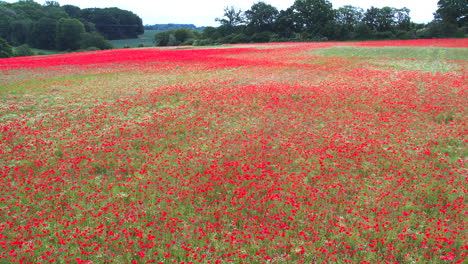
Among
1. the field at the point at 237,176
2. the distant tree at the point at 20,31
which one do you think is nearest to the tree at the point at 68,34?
the distant tree at the point at 20,31

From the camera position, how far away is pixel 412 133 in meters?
13.1

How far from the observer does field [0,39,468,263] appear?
6652 mm

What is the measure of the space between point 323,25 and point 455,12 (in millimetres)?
32684

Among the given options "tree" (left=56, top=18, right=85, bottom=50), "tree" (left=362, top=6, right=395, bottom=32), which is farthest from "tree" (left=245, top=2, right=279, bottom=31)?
"tree" (left=56, top=18, right=85, bottom=50)

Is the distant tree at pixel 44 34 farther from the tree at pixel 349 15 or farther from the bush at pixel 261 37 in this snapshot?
the tree at pixel 349 15

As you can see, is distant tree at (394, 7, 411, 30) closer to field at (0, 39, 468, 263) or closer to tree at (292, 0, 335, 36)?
tree at (292, 0, 335, 36)

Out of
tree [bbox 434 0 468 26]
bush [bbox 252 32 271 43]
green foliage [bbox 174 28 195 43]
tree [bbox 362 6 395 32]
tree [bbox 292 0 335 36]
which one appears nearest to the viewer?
tree [bbox 434 0 468 26]

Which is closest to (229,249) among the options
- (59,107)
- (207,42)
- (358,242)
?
(358,242)

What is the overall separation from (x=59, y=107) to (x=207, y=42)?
75.0 meters

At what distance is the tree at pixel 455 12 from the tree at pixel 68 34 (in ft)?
350

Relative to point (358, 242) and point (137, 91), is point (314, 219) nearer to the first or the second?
point (358, 242)

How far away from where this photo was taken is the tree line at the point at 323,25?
2965 inches

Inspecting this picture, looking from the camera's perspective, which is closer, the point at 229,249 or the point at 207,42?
the point at 229,249

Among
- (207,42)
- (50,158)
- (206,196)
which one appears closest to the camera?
(206,196)
